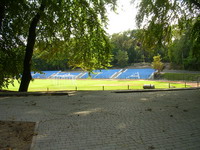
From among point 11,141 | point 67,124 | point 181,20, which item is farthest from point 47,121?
point 181,20

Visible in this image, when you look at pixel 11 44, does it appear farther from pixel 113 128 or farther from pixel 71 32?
pixel 113 128

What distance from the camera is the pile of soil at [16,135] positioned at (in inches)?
188

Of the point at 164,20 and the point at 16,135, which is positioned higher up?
the point at 164,20

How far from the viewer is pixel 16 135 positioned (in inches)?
216

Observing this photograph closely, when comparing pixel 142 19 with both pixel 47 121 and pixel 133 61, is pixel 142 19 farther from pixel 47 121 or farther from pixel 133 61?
pixel 133 61

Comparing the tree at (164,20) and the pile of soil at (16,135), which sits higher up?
the tree at (164,20)

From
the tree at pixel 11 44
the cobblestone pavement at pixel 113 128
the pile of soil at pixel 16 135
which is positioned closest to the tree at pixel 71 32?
the tree at pixel 11 44

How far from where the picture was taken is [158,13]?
13.8 meters

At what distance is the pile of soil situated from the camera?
188 inches

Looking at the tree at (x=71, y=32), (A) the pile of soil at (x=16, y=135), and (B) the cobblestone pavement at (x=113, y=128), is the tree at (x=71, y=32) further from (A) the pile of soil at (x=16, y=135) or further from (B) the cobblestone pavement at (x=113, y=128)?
(A) the pile of soil at (x=16, y=135)

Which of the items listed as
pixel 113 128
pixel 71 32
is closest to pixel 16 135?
pixel 113 128

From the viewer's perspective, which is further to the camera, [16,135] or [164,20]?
[164,20]

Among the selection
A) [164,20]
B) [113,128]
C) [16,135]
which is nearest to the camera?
[16,135]

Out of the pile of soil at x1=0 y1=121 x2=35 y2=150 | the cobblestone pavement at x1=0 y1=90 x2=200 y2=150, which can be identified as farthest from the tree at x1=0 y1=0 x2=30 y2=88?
the pile of soil at x1=0 y1=121 x2=35 y2=150
